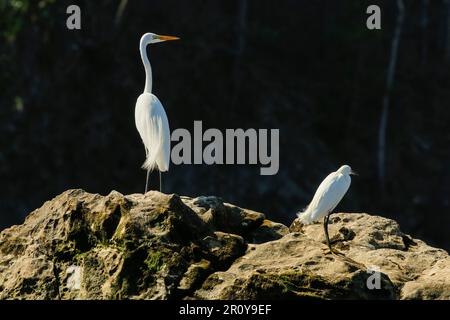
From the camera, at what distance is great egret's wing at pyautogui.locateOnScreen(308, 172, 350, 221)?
1166 centimetres

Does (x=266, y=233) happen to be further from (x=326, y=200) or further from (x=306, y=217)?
(x=326, y=200)

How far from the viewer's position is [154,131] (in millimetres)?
13727

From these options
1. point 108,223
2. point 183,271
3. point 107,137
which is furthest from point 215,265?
point 107,137

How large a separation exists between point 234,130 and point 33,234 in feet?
55.8

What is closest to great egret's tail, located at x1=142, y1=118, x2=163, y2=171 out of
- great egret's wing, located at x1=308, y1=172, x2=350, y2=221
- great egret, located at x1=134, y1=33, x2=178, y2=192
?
great egret, located at x1=134, y1=33, x2=178, y2=192

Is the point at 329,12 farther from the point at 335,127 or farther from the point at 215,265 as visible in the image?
the point at 215,265

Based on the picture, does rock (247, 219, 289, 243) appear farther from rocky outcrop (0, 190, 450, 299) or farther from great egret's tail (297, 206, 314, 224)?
great egret's tail (297, 206, 314, 224)

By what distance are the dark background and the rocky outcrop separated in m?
13.8

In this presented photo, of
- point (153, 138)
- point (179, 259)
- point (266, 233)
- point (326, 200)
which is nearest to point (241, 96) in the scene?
point (153, 138)

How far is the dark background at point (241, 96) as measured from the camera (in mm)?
26234

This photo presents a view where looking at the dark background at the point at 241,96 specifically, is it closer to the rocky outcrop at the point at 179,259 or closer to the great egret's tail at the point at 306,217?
the great egret's tail at the point at 306,217

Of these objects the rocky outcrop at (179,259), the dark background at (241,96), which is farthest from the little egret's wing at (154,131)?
the dark background at (241,96)

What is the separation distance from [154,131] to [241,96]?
634 inches

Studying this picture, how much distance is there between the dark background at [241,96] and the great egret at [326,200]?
536 inches
